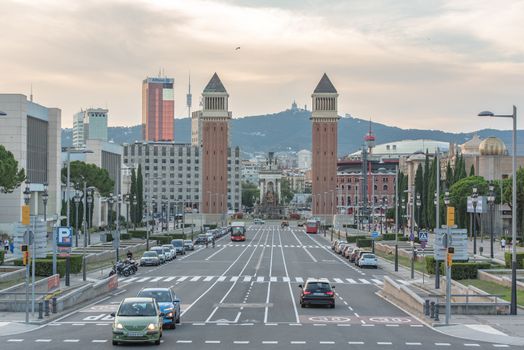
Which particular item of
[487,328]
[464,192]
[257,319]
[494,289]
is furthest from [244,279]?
[464,192]

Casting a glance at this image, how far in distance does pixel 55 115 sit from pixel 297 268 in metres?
66.7

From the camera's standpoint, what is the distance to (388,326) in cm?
3569

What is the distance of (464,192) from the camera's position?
120m

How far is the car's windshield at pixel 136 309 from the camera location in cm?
2976

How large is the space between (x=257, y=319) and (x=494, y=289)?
17735mm

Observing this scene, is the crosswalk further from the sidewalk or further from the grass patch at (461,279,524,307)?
the sidewalk

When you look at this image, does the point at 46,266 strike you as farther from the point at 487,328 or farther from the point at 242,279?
the point at 487,328

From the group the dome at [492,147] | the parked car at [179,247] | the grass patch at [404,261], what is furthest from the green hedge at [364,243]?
the dome at [492,147]

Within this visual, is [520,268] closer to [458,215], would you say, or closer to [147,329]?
[147,329]

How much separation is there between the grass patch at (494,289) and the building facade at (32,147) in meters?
66.6

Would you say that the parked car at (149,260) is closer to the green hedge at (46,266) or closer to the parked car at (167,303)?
the green hedge at (46,266)

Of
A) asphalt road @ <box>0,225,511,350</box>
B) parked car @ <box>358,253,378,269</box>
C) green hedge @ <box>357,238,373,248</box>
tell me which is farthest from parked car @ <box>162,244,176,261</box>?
green hedge @ <box>357,238,373,248</box>

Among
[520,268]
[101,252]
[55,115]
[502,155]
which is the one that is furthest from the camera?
[502,155]

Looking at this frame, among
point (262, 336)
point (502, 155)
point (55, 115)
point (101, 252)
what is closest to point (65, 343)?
point (262, 336)
